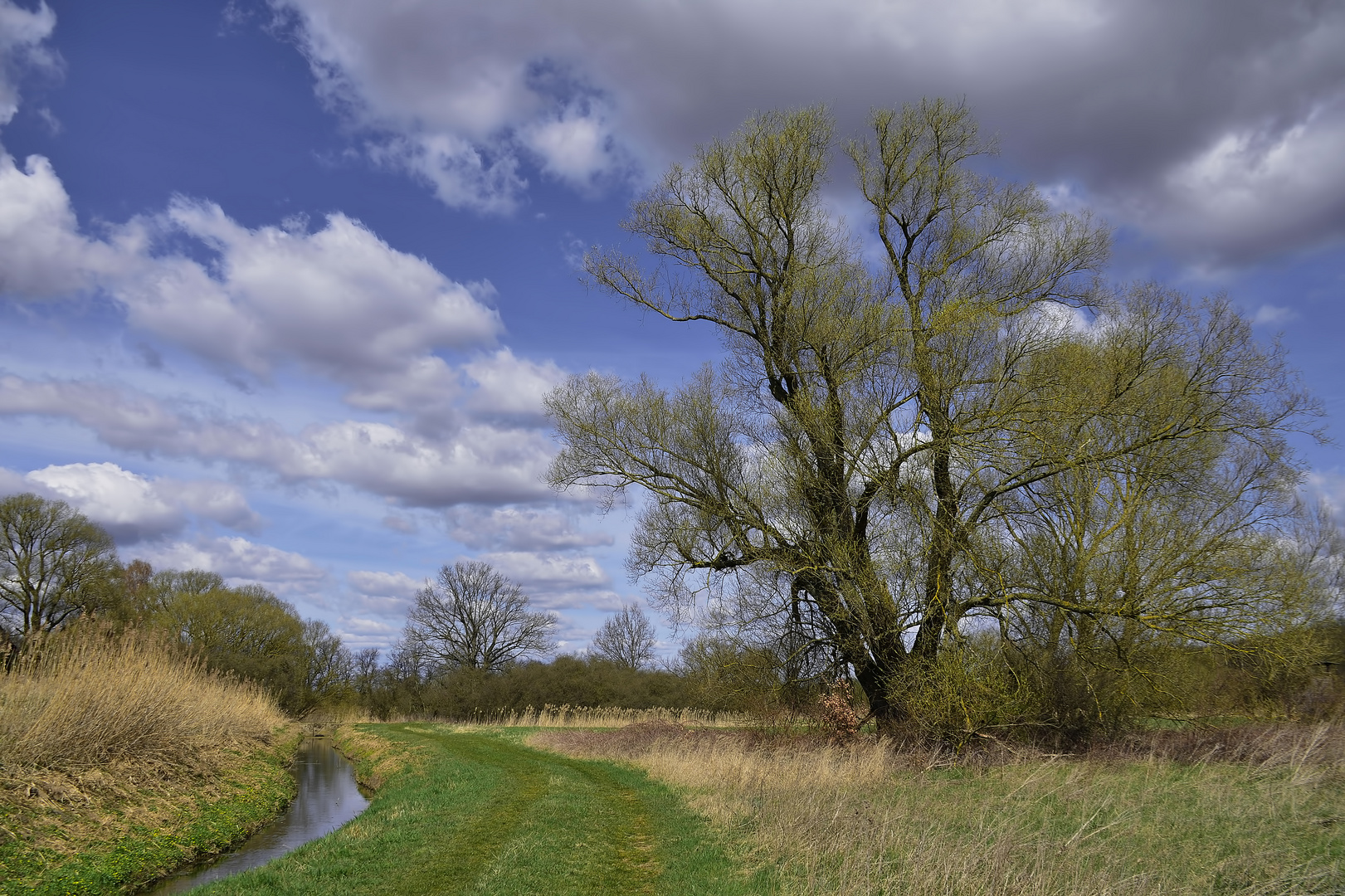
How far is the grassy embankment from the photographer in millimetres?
9397

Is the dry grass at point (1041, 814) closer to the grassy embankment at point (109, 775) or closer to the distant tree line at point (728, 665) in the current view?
the distant tree line at point (728, 665)

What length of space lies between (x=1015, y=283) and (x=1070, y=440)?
3.84 meters

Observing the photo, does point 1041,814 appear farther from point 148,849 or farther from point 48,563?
point 48,563

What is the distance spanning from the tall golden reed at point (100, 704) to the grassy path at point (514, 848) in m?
3.99

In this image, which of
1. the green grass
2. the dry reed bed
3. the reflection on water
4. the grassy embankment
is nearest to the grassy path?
the reflection on water

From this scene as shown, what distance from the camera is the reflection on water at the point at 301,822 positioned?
1061 centimetres

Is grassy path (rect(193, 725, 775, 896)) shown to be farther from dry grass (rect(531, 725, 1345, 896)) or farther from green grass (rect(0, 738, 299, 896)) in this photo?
green grass (rect(0, 738, 299, 896))

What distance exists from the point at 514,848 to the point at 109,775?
6.97 m

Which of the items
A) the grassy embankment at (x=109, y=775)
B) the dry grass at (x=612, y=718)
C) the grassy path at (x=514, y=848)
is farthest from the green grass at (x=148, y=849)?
the dry grass at (x=612, y=718)

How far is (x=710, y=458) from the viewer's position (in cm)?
1745

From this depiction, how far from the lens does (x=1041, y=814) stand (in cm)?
943

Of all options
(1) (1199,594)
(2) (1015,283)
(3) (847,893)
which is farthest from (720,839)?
(2) (1015,283)

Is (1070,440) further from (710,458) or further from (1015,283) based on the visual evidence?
(710,458)

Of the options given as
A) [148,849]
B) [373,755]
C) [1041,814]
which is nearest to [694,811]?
[1041,814]
